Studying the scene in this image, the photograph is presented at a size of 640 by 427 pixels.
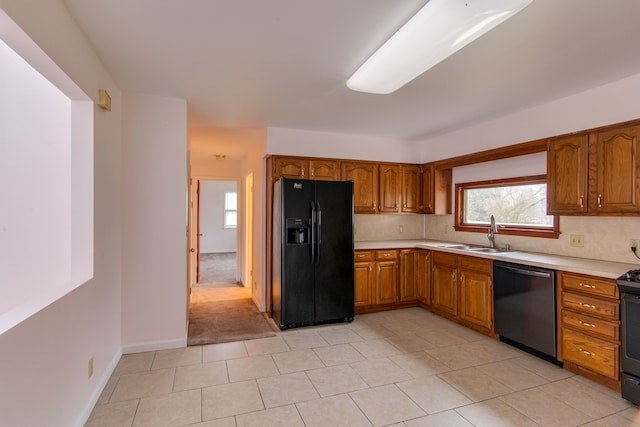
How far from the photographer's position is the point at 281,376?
2.70 metres

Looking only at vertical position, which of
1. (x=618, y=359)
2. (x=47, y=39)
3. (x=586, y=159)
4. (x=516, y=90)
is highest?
(x=516, y=90)

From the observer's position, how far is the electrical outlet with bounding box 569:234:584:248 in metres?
3.21

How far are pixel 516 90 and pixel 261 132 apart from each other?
292 cm

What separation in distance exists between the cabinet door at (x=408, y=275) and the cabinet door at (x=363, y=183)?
2.51ft

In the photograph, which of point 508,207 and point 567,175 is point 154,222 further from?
point 508,207

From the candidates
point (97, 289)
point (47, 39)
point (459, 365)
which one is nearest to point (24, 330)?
point (97, 289)

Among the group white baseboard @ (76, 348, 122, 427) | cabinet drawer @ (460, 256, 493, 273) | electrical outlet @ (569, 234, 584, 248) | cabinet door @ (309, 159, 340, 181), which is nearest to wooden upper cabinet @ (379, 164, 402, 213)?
cabinet door @ (309, 159, 340, 181)

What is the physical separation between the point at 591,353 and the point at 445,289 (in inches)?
64.6

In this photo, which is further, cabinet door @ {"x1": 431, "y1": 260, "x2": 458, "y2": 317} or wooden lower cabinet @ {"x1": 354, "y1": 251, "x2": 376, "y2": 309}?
wooden lower cabinet @ {"x1": 354, "y1": 251, "x2": 376, "y2": 309}

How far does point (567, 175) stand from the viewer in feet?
9.99

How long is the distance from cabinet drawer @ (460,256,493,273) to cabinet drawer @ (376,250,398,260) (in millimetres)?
891

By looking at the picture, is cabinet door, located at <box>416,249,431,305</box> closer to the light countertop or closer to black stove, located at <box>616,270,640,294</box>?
the light countertop

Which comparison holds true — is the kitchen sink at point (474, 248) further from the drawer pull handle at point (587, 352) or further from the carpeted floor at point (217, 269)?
the carpeted floor at point (217, 269)

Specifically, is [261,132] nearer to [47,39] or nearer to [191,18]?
[191,18]
